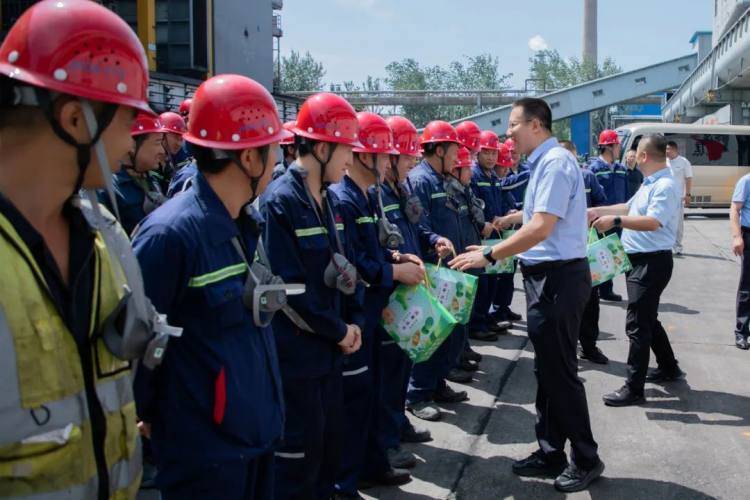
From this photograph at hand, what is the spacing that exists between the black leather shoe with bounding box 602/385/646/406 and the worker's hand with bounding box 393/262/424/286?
2537mm

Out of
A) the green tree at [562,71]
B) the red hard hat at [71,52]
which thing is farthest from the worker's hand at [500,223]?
the green tree at [562,71]

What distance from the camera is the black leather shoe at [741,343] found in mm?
7445

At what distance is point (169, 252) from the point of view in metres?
2.24

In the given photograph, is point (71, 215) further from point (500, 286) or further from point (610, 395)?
point (500, 286)

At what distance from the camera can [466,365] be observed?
6719mm

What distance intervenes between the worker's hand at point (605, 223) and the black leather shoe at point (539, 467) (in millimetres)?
2131

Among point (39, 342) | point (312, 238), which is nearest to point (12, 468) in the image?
point (39, 342)

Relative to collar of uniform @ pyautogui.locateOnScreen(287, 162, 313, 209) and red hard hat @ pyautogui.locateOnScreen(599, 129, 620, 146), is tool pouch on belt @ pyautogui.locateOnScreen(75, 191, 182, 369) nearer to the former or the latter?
collar of uniform @ pyautogui.locateOnScreen(287, 162, 313, 209)

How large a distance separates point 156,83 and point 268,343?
36.3 ft

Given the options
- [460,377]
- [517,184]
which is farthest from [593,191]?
[460,377]

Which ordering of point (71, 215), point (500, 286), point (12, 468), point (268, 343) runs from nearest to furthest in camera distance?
1. point (12, 468)
2. point (71, 215)
3. point (268, 343)
4. point (500, 286)

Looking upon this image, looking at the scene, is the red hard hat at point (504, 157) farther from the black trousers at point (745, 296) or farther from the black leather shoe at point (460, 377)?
the black leather shoe at point (460, 377)

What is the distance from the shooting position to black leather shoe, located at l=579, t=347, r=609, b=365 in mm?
7008

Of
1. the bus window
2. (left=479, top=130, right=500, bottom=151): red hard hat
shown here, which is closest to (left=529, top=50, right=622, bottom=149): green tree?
the bus window
